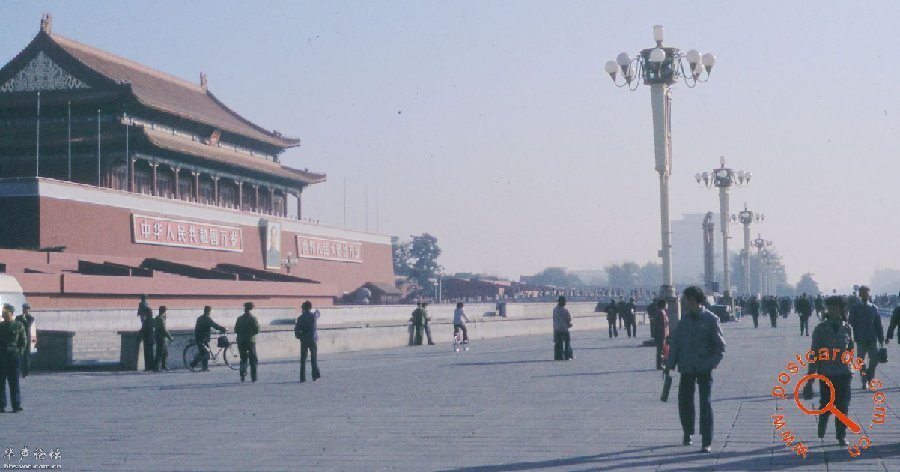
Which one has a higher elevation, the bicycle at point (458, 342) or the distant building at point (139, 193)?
the distant building at point (139, 193)

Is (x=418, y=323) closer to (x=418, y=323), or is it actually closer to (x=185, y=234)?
(x=418, y=323)

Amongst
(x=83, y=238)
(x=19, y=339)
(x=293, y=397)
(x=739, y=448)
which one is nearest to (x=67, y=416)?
(x=19, y=339)

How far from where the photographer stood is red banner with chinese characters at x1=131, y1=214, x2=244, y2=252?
43.7 m

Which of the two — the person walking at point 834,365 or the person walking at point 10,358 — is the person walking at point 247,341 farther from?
the person walking at point 834,365

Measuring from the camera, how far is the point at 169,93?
54.8 m

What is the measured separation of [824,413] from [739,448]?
0.77m

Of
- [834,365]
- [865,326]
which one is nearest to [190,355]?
[865,326]

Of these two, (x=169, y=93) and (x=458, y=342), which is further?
(x=169, y=93)

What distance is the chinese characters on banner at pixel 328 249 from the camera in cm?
5775

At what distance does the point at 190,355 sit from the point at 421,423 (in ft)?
38.1

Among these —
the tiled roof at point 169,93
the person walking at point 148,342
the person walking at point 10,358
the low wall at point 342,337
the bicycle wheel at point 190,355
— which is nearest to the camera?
the person walking at point 10,358

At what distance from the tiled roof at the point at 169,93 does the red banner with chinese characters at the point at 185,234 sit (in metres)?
5.38

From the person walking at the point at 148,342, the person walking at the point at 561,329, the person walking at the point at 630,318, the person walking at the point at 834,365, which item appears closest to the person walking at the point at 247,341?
the person walking at the point at 148,342

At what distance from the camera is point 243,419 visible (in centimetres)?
1211
